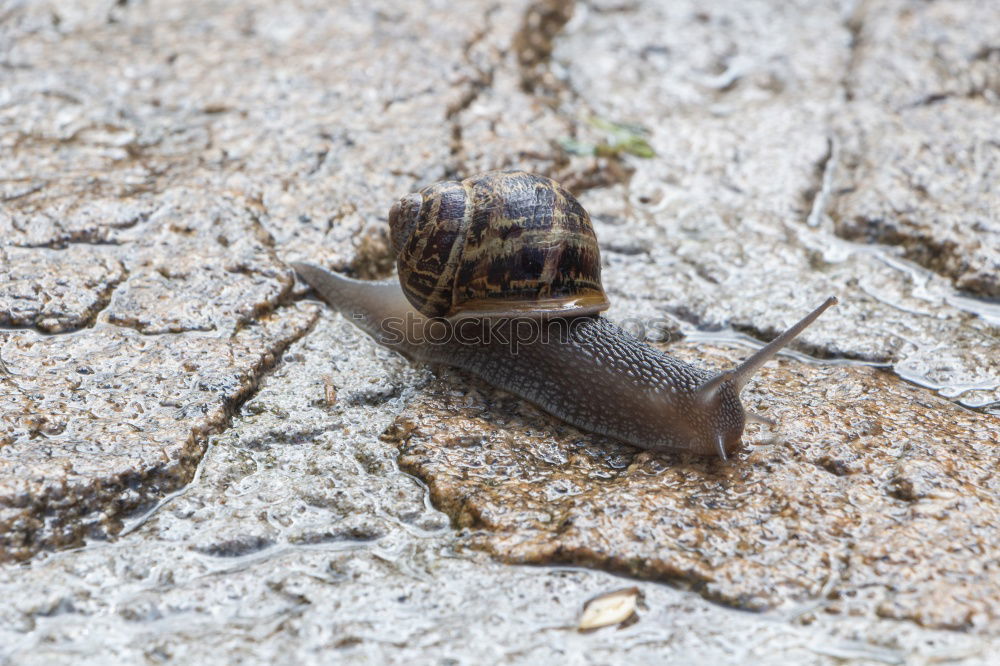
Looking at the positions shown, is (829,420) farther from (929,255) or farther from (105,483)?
(105,483)

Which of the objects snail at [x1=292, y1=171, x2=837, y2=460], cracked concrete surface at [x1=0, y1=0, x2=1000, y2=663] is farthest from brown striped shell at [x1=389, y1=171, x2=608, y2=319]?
cracked concrete surface at [x1=0, y1=0, x2=1000, y2=663]

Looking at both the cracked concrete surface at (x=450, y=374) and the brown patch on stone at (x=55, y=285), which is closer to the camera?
the cracked concrete surface at (x=450, y=374)

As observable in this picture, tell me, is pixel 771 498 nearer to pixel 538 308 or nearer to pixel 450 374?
pixel 538 308

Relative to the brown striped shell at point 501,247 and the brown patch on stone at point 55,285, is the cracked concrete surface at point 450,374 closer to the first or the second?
the brown patch on stone at point 55,285

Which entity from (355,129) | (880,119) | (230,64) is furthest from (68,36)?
(880,119)

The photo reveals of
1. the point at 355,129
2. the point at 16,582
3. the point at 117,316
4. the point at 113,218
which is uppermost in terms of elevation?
the point at 355,129

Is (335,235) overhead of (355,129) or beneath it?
A: beneath

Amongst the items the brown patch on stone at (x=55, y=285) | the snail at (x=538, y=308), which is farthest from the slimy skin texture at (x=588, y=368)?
the brown patch on stone at (x=55, y=285)
